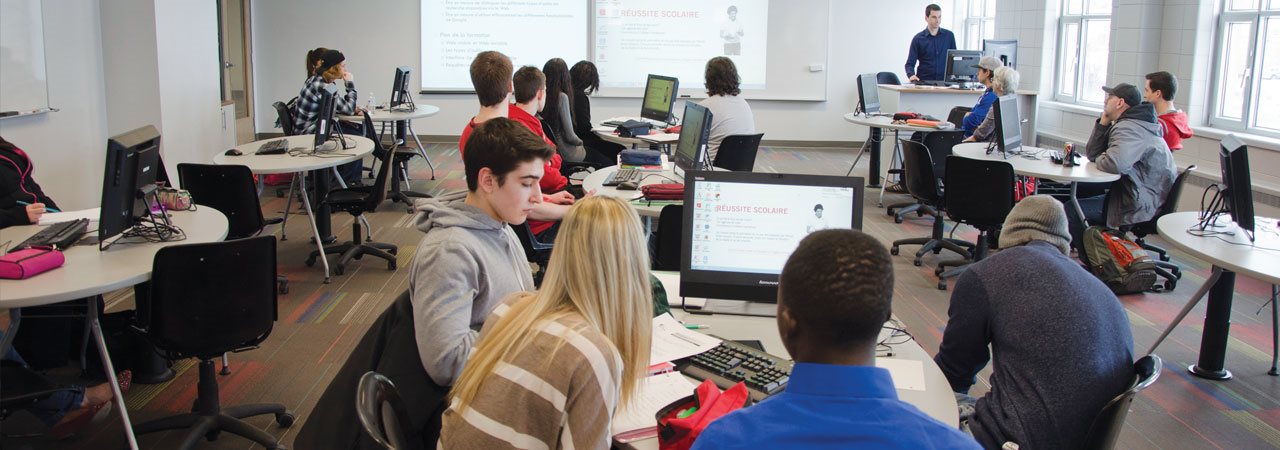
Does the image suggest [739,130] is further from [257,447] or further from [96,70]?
[96,70]

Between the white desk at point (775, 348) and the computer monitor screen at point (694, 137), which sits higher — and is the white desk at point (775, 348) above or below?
below

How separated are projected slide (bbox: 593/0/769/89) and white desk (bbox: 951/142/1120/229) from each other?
207 inches

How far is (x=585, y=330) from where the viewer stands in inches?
66.7

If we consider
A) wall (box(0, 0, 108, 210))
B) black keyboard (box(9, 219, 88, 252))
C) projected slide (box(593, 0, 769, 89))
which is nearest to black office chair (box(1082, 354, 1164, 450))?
black keyboard (box(9, 219, 88, 252))

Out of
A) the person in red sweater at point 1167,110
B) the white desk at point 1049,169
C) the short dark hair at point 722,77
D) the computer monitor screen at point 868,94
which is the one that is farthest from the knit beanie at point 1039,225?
the computer monitor screen at point 868,94

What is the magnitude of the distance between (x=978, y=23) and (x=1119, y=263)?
258 inches

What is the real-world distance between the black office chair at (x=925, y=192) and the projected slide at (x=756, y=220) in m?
3.48

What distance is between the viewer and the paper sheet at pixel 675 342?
2232 mm

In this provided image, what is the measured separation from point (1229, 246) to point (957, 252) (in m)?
2.35

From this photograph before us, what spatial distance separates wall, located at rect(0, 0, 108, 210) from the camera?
552 cm

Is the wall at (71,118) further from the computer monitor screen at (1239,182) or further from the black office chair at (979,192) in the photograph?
the computer monitor screen at (1239,182)

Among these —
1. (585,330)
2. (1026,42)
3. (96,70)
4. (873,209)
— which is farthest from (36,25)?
(1026,42)

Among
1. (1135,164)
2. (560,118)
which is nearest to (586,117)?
(560,118)

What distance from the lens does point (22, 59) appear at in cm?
532
